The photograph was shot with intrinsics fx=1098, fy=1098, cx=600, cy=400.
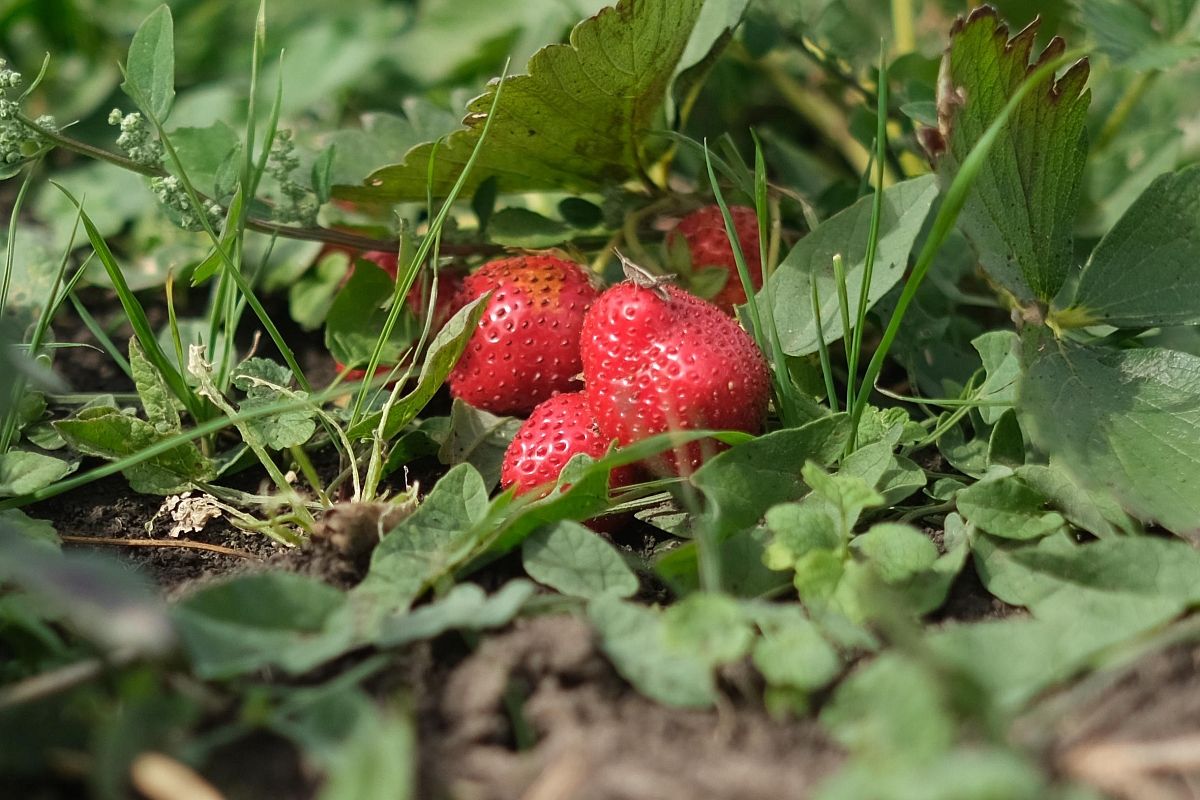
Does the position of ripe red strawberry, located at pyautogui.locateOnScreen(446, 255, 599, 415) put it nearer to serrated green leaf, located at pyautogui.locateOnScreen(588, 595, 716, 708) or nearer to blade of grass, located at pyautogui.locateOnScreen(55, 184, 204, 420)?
blade of grass, located at pyautogui.locateOnScreen(55, 184, 204, 420)

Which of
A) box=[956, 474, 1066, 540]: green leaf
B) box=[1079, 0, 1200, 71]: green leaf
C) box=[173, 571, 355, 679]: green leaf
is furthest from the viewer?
box=[1079, 0, 1200, 71]: green leaf

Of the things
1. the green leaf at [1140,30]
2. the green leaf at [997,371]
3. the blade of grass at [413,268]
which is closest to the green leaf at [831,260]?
the green leaf at [997,371]

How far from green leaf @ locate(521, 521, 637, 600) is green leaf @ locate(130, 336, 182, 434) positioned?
0.49m

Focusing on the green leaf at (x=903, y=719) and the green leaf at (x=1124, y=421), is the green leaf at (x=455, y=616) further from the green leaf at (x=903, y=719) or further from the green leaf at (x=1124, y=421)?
the green leaf at (x=1124, y=421)

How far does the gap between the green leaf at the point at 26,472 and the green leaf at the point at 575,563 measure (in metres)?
0.48

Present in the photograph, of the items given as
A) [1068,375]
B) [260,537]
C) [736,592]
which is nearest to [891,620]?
[736,592]

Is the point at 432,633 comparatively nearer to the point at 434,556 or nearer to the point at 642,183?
the point at 434,556

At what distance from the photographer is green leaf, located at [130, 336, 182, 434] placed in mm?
1188

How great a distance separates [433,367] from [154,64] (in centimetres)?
46

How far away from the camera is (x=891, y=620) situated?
640mm

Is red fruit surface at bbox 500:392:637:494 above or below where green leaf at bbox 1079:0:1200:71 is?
below

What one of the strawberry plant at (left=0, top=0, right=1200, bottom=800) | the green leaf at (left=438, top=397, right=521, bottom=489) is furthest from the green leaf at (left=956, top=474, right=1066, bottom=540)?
the green leaf at (left=438, top=397, right=521, bottom=489)

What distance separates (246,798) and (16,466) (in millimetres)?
546

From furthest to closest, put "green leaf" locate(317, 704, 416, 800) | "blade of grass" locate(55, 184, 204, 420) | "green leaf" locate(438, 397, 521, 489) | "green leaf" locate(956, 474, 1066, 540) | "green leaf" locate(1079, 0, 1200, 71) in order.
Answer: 1. "green leaf" locate(1079, 0, 1200, 71)
2. "green leaf" locate(438, 397, 521, 489)
3. "blade of grass" locate(55, 184, 204, 420)
4. "green leaf" locate(956, 474, 1066, 540)
5. "green leaf" locate(317, 704, 416, 800)
